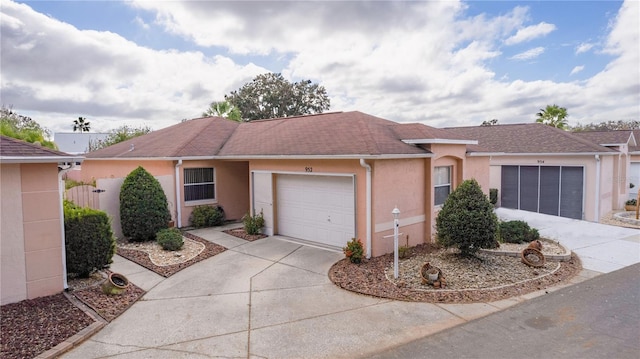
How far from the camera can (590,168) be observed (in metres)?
16.3

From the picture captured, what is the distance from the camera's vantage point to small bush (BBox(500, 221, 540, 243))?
1115 cm

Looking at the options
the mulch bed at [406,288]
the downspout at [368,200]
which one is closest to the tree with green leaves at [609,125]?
the mulch bed at [406,288]

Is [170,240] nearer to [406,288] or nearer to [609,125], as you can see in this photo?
[406,288]

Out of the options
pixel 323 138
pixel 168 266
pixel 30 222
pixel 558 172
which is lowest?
pixel 168 266

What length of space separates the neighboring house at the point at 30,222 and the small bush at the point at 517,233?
38.0 ft

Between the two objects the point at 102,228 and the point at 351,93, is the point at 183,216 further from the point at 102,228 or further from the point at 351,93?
the point at 351,93

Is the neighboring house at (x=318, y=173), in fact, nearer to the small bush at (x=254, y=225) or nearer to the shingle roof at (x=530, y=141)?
the small bush at (x=254, y=225)

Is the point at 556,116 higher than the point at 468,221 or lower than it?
higher

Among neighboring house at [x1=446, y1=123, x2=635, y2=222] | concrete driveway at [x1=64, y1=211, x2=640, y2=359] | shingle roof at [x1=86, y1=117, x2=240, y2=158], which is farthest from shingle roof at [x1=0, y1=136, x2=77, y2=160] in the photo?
neighboring house at [x1=446, y1=123, x2=635, y2=222]

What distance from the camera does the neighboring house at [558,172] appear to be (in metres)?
16.4

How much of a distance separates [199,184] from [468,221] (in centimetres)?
1045

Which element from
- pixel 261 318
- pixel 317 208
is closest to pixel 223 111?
pixel 317 208

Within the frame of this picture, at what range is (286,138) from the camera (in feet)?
42.7

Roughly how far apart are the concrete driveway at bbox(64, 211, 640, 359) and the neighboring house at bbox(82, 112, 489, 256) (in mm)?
2411
